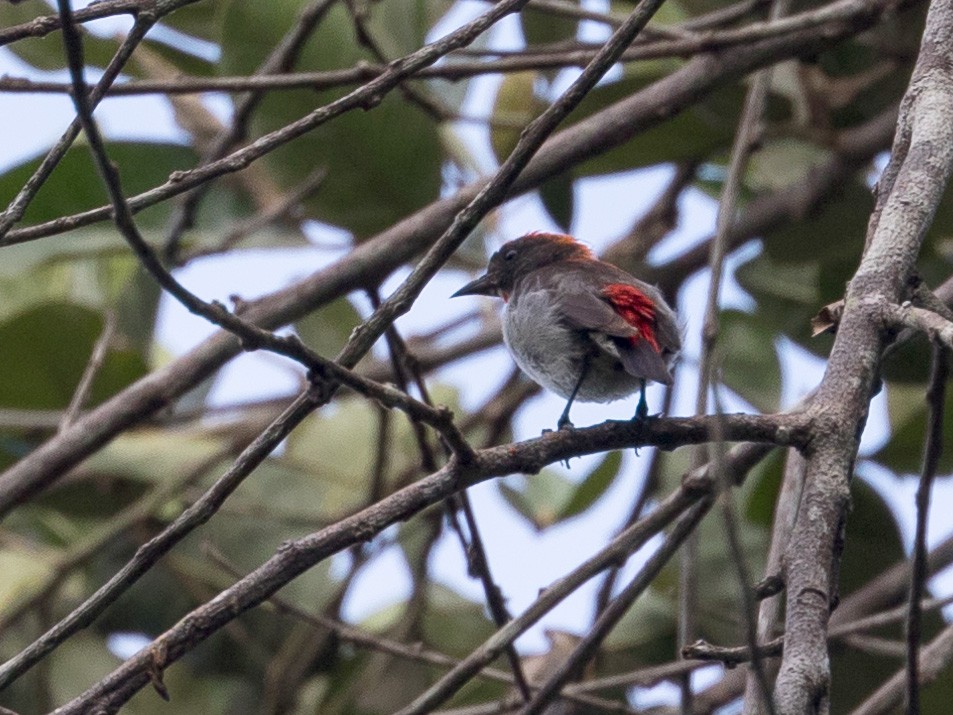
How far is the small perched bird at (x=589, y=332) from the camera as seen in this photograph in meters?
3.52

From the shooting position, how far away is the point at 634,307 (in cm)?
371

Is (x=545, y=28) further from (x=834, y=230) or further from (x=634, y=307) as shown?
(x=634, y=307)

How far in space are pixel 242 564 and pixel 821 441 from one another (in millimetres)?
3342

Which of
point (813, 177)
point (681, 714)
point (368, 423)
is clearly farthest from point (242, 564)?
point (813, 177)

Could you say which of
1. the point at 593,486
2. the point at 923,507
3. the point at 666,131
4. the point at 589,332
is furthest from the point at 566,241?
the point at 923,507

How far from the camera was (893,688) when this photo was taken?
355cm

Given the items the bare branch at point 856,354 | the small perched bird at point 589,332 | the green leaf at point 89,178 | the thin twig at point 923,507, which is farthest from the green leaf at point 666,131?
the thin twig at point 923,507

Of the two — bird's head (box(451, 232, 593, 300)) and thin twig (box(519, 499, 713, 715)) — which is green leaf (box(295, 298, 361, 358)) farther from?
thin twig (box(519, 499, 713, 715))

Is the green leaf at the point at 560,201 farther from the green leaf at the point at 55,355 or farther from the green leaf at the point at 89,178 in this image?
the green leaf at the point at 55,355

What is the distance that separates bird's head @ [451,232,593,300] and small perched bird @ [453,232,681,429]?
0.74 metres

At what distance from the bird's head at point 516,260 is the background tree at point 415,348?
0.39 feet

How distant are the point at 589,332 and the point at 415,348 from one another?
1959mm

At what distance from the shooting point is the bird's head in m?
4.93

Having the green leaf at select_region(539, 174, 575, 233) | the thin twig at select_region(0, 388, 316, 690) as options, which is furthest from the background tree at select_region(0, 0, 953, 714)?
the thin twig at select_region(0, 388, 316, 690)
